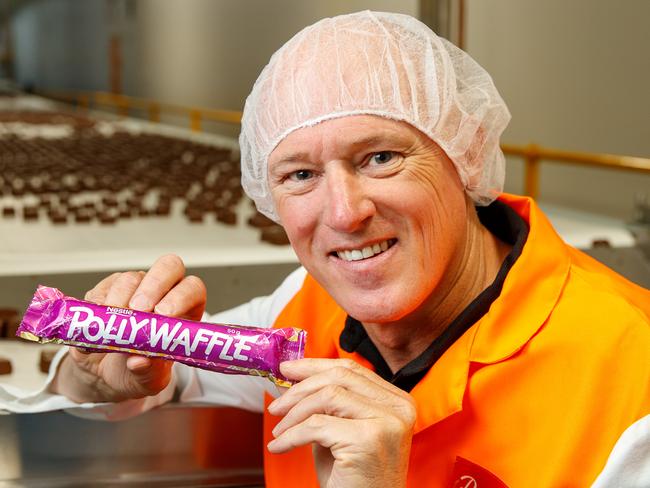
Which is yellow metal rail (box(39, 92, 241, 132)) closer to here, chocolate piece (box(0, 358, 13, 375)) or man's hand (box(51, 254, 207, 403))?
chocolate piece (box(0, 358, 13, 375))

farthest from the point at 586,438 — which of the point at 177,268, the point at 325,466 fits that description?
the point at 177,268

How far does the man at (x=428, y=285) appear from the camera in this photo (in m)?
1.12

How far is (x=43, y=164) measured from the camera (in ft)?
19.2

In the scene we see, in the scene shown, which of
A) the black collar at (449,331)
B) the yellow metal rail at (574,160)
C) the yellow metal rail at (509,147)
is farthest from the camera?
the yellow metal rail at (509,147)

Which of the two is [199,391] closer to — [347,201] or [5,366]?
[5,366]

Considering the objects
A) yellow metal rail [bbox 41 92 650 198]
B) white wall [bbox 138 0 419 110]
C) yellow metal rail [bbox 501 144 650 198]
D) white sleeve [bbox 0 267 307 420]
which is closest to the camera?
white sleeve [bbox 0 267 307 420]

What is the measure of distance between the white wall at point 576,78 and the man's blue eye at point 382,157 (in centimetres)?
283

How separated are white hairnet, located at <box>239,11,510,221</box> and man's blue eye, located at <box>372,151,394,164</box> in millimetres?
51

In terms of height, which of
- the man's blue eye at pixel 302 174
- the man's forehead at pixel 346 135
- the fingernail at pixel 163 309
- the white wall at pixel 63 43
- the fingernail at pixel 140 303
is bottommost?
the white wall at pixel 63 43

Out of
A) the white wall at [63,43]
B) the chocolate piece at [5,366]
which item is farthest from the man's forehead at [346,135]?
the white wall at [63,43]

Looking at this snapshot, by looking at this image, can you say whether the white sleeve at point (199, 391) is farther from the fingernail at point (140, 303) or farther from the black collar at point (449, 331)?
the fingernail at point (140, 303)

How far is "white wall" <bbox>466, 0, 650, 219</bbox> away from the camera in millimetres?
3803

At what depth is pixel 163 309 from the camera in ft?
4.24

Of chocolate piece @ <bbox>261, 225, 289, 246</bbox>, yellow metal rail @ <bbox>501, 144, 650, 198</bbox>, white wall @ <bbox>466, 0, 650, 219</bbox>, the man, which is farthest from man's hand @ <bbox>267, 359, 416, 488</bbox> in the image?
white wall @ <bbox>466, 0, 650, 219</bbox>
